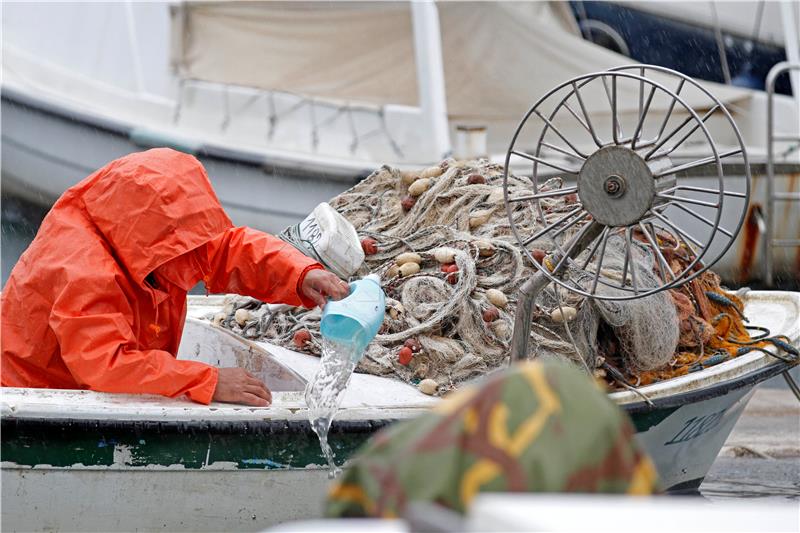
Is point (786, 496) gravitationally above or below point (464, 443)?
below

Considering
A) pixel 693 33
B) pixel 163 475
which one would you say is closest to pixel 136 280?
pixel 163 475

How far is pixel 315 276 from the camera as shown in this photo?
12.2ft

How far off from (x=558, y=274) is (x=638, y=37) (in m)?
13.2

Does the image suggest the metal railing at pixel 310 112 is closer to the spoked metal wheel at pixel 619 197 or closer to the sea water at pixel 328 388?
the spoked metal wheel at pixel 619 197

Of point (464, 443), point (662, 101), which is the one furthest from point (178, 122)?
point (464, 443)

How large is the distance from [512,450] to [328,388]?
2.22 meters

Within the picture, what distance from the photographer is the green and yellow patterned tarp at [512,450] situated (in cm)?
156

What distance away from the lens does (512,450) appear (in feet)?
5.16

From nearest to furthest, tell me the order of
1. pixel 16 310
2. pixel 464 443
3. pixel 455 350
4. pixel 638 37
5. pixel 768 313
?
pixel 464 443
pixel 16 310
pixel 455 350
pixel 768 313
pixel 638 37

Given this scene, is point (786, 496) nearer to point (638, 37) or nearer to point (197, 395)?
point (197, 395)

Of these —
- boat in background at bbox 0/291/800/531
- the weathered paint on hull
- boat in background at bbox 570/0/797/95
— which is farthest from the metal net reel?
boat in background at bbox 570/0/797/95

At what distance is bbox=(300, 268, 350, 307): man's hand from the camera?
12.1 feet

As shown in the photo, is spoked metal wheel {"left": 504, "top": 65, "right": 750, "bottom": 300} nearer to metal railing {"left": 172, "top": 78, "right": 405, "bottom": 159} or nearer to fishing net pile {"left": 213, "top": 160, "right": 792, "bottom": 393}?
fishing net pile {"left": 213, "top": 160, "right": 792, "bottom": 393}

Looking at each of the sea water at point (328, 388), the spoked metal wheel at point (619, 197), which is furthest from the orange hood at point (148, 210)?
the spoked metal wheel at point (619, 197)
